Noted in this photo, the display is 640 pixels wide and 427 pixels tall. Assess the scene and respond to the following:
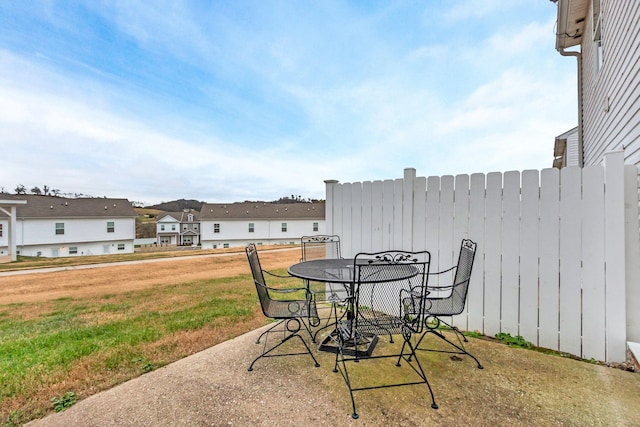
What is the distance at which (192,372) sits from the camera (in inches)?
88.0

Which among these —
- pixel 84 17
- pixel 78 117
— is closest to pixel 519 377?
pixel 84 17

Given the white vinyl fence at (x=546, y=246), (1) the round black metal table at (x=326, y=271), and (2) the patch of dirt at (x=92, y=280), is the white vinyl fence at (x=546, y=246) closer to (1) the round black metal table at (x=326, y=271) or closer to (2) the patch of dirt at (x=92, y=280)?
(1) the round black metal table at (x=326, y=271)

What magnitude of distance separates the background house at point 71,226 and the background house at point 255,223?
6.63 meters

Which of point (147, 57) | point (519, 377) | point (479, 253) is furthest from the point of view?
point (147, 57)

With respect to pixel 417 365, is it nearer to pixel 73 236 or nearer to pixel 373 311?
pixel 373 311

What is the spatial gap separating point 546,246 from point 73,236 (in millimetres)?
28939

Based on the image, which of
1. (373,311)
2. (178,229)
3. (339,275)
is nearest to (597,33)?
(373,311)

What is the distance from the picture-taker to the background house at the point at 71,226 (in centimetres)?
1961

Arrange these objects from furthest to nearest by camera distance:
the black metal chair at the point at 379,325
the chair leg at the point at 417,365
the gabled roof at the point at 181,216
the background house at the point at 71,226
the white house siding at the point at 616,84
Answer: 1. the gabled roof at the point at 181,216
2. the background house at the point at 71,226
3. the white house siding at the point at 616,84
4. the black metal chair at the point at 379,325
5. the chair leg at the point at 417,365

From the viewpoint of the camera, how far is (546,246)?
8.37 feet

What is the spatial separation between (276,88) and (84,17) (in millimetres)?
5262

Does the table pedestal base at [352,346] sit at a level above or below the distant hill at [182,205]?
below

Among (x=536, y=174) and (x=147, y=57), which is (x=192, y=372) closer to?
(x=536, y=174)

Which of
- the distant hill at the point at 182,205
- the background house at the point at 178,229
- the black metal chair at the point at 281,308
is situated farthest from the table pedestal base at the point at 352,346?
the distant hill at the point at 182,205
